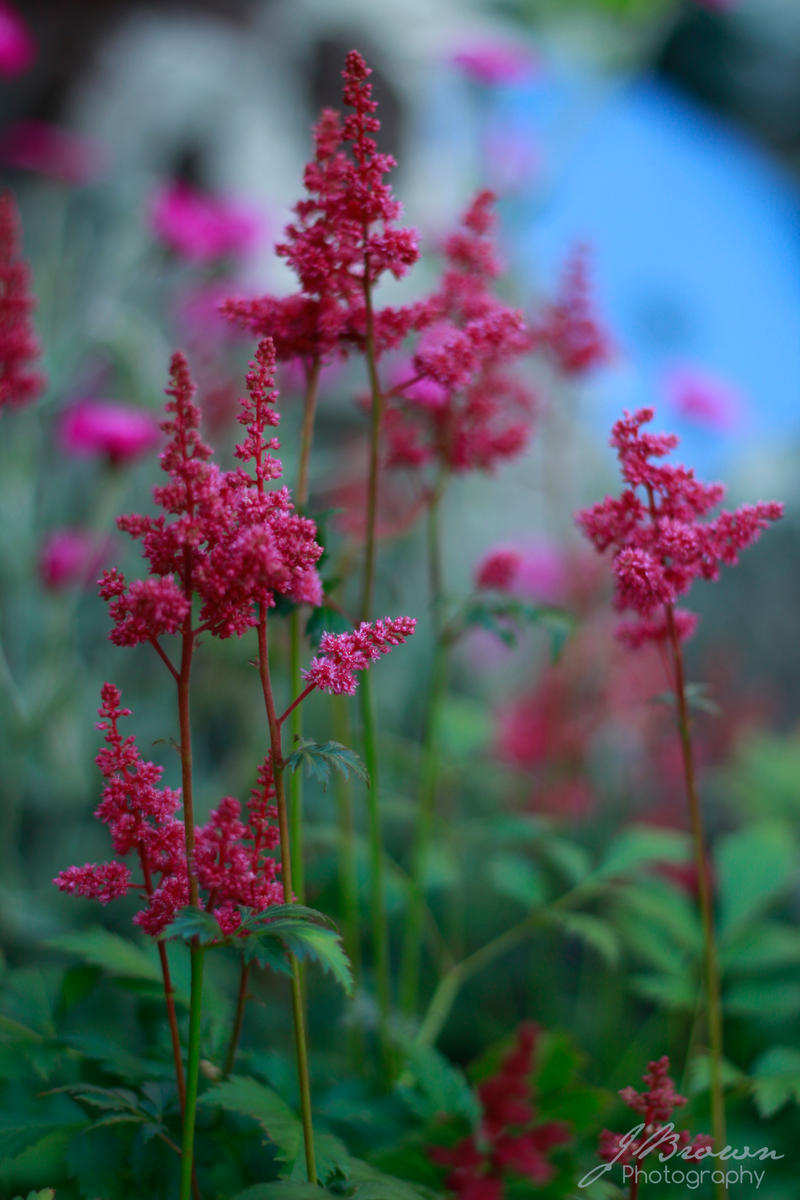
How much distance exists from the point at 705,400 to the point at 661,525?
106 cm

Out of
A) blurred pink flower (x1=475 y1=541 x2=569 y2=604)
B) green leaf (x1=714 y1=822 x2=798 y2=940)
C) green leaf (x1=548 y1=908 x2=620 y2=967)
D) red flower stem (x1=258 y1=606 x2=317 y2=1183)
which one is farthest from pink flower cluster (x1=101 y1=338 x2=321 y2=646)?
blurred pink flower (x1=475 y1=541 x2=569 y2=604)

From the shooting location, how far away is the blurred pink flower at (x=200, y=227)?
5.49 ft

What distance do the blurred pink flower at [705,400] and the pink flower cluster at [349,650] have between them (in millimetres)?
1212

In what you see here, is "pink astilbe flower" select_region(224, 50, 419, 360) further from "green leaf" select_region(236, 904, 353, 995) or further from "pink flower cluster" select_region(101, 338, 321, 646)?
"green leaf" select_region(236, 904, 353, 995)

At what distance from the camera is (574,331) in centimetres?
108

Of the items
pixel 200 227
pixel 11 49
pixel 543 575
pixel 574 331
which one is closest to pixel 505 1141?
pixel 574 331

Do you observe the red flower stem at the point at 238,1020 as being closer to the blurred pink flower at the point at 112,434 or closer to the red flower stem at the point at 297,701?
the red flower stem at the point at 297,701

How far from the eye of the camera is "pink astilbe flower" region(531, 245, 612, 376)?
1079 mm

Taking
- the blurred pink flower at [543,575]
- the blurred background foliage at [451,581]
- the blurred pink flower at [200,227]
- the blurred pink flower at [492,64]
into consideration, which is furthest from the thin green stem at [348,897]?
the blurred pink flower at [492,64]

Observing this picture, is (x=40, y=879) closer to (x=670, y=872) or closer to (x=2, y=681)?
(x=2, y=681)

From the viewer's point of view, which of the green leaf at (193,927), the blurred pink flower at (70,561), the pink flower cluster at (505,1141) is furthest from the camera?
the blurred pink flower at (70,561)

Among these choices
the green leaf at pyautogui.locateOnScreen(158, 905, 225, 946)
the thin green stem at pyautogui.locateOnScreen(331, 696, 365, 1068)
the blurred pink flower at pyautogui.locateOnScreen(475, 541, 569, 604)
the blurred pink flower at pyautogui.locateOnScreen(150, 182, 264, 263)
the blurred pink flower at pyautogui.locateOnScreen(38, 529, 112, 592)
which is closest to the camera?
the green leaf at pyautogui.locateOnScreen(158, 905, 225, 946)

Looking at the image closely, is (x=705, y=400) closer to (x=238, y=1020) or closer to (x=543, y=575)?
(x=543, y=575)

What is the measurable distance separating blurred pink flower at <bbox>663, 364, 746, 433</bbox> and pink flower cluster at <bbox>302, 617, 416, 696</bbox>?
1.21 m
